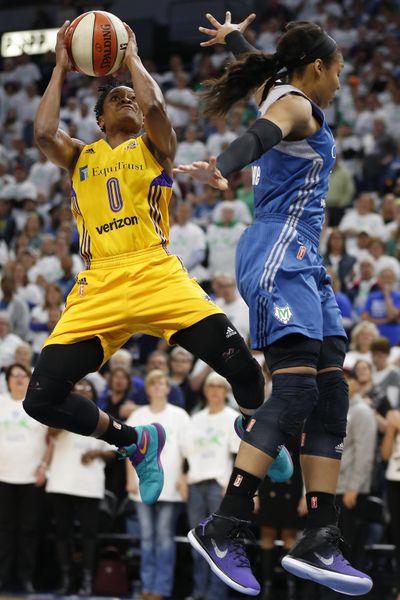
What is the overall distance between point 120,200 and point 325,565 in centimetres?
228

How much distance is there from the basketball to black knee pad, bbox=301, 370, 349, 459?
216 cm

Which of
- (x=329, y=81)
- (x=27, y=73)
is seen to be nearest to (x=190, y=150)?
(x=27, y=73)

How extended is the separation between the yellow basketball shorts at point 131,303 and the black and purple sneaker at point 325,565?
4.42 ft

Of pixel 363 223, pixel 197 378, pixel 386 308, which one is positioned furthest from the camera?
pixel 363 223

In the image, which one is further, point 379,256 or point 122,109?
point 379,256

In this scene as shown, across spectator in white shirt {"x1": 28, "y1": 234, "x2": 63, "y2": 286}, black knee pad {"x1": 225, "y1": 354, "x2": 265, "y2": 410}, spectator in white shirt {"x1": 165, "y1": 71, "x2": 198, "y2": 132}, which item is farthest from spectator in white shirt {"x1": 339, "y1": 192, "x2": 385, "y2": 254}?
black knee pad {"x1": 225, "y1": 354, "x2": 265, "y2": 410}

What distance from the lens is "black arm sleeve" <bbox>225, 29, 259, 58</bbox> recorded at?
20.5ft

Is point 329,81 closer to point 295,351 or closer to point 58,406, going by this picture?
point 295,351

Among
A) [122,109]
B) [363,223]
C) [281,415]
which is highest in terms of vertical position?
[363,223]

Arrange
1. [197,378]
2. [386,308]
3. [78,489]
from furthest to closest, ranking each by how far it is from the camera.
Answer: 1. [386,308]
2. [197,378]
3. [78,489]

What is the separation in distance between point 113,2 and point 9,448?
51.9 ft

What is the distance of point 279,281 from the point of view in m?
5.30

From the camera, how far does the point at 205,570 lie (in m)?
10.5

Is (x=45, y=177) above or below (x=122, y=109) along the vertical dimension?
above
